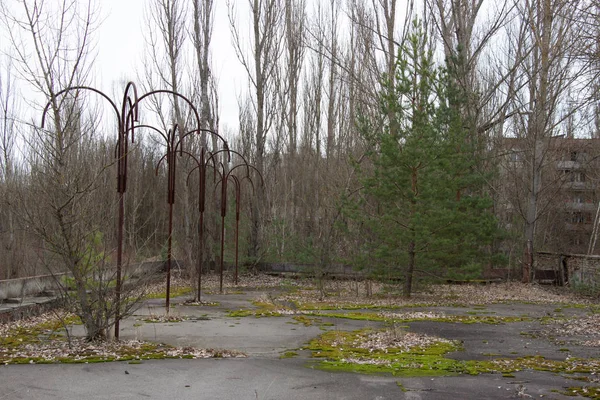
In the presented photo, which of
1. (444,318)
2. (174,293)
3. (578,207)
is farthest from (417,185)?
(578,207)

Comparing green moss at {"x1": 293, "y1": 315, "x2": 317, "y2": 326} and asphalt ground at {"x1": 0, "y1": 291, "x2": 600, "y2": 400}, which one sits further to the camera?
green moss at {"x1": 293, "y1": 315, "x2": 317, "y2": 326}

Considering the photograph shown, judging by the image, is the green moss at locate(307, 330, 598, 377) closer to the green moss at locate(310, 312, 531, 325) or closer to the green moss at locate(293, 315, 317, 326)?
the green moss at locate(293, 315, 317, 326)

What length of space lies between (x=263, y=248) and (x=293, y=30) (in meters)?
9.88

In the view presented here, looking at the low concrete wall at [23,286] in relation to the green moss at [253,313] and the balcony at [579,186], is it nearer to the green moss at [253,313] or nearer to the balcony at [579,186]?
the green moss at [253,313]

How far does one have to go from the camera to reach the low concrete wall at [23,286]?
12250 millimetres

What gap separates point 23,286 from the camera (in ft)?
41.4

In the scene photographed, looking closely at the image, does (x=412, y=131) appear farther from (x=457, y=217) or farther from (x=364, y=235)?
(x=364, y=235)

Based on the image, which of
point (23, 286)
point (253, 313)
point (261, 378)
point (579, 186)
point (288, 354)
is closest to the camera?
point (261, 378)

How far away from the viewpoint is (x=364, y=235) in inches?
703

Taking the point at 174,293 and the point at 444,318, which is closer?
the point at 444,318

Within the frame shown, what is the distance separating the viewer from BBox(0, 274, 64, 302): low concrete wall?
40.2 ft

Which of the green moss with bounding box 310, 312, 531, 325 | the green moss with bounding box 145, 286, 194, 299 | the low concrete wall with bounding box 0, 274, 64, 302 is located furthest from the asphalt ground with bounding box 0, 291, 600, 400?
the green moss with bounding box 145, 286, 194, 299

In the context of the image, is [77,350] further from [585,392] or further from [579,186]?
[579,186]

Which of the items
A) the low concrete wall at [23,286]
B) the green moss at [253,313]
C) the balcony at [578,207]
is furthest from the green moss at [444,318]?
the balcony at [578,207]
